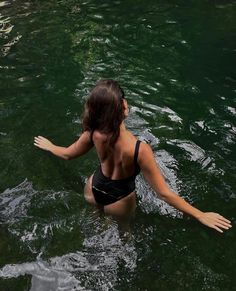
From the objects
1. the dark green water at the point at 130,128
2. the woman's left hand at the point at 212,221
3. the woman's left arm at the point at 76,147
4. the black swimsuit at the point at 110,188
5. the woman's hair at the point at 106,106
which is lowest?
the dark green water at the point at 130,128

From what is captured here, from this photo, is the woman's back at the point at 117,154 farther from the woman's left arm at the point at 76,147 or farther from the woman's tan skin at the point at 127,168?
the woman's left arm at the point at 76,147

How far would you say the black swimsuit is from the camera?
5.23 m

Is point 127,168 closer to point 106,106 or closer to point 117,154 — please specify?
point 117,154

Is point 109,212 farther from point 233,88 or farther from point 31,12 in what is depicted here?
point 31,12

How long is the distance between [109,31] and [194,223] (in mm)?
8185

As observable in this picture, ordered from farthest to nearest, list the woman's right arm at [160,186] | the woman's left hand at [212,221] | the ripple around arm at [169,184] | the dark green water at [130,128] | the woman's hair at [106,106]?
the ripple around arm at [169,184] → the dark green water at [130,128] → the woman's left hand at [212,221] → the woman's right arm at [160,186] → the woman's hair at [106,106]

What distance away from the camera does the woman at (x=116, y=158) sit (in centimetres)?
446

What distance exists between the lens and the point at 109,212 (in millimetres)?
5598

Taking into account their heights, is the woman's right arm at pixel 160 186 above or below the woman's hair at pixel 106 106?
below

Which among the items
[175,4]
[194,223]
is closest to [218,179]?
[194,223]

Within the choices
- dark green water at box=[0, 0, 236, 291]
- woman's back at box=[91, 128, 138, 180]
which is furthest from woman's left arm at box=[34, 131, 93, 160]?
dark green water at box=[0, 0, 236, 291]

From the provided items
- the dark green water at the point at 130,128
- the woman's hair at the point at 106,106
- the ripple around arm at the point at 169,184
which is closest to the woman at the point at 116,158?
the woman's hair at the point at 106,106

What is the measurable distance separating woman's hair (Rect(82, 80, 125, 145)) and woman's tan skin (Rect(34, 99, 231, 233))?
0.37ft

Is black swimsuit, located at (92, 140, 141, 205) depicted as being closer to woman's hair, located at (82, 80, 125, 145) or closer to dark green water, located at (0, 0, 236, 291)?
dark green water, located at (0, 0, 236, 291)
